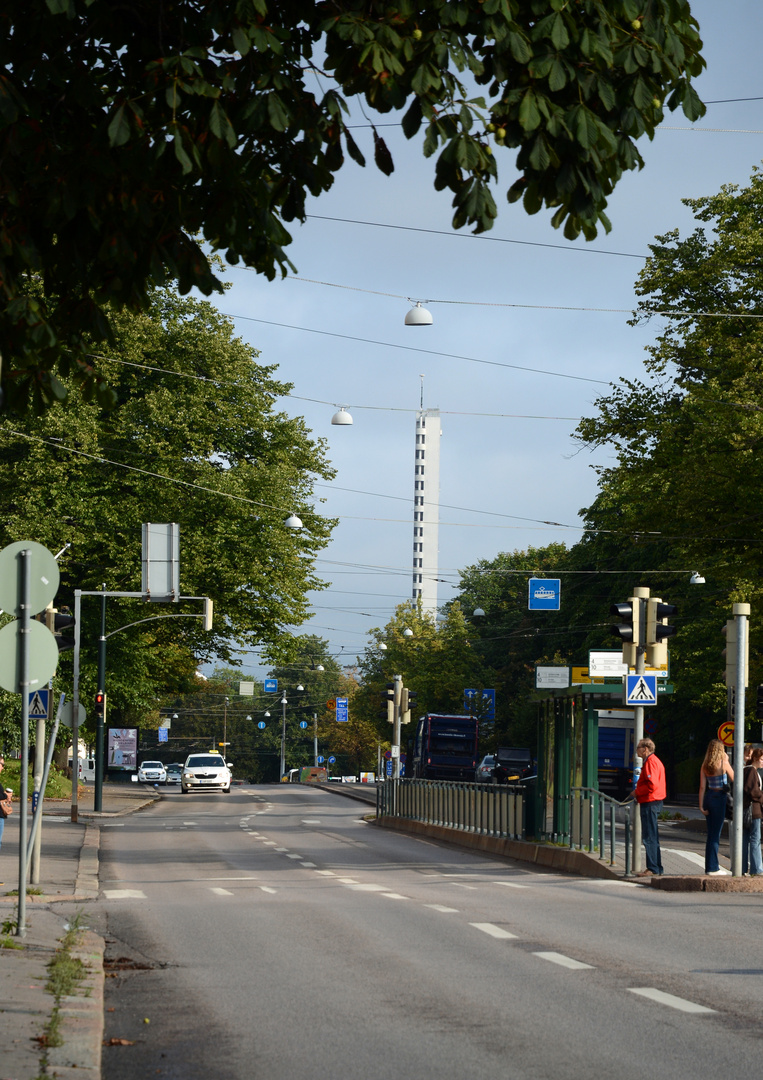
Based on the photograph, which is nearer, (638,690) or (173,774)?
(638,690)

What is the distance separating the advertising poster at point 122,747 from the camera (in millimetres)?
59531

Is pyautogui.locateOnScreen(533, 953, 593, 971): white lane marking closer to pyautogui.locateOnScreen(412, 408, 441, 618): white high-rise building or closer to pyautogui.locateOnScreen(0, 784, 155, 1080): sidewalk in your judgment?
pyautogui.locateOnScreen(0, 784, 155, 1080): sidewalk

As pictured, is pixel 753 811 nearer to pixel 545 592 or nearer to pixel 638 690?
pixel 638 690

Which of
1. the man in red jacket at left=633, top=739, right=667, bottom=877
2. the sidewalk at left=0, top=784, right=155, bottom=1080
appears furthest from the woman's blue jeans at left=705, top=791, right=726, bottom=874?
the sidewalk at left=0, top=784, right=155, bottom=1080

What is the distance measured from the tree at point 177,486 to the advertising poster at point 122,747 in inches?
609

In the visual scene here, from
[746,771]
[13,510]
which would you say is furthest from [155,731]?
[746,771]

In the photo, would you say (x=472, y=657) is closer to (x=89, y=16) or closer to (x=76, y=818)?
(x=76, y=818)

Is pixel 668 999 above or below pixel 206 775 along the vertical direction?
above

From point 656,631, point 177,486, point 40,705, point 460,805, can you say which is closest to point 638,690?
point 656,631

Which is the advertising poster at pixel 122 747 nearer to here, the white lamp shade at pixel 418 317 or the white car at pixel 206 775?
the white car at pixel 206 775

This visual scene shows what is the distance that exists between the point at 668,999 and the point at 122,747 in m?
53.6

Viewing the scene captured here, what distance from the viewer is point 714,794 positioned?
59.2 ft

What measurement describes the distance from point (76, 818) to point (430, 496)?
6126 inches

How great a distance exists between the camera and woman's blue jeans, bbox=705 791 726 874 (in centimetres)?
1744
